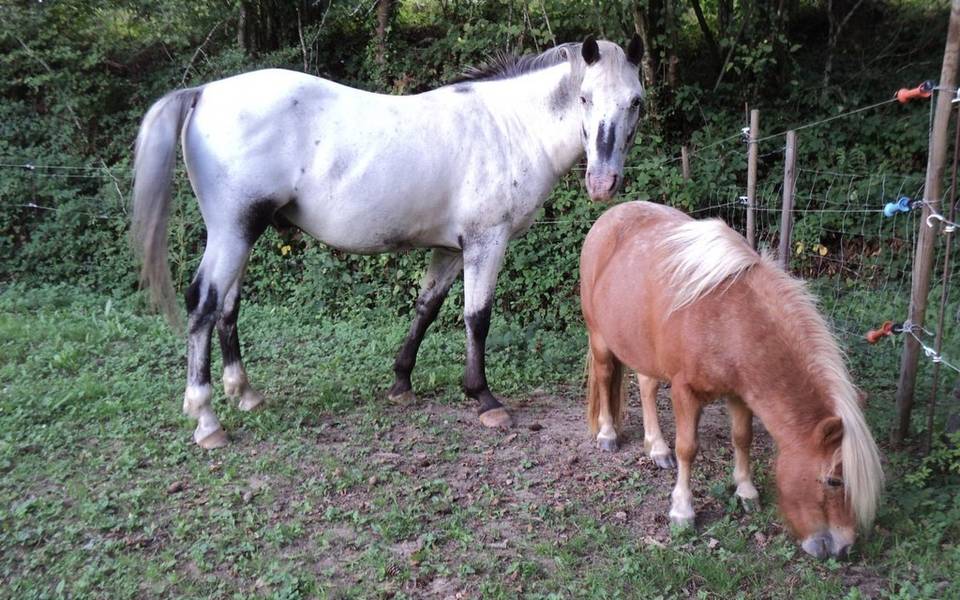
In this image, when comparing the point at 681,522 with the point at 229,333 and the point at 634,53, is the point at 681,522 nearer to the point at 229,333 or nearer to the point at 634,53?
the point at 634,53

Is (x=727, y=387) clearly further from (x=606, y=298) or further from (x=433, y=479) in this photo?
(x=433, y=479)

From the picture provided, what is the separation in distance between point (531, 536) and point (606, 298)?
1.24m

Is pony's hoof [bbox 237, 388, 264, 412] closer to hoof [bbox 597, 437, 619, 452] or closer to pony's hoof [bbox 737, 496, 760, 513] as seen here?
hoof [bbox 597, 437, 619, 452]

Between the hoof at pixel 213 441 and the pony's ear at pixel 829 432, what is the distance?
3.01m

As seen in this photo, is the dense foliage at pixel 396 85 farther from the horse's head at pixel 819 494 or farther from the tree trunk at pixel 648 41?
the horse's head at pixel 819 494

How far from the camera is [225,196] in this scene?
3.71m

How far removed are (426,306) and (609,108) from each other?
1.72 metres

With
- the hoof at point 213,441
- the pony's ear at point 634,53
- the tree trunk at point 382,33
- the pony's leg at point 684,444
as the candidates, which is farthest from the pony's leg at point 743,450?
the tree trunk at point 382,33

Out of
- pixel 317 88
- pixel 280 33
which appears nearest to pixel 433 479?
pixel 317 88

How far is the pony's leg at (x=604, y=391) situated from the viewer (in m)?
3.79

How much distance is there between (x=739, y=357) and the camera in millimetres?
2688

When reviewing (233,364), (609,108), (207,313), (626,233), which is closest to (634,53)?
(609,108)

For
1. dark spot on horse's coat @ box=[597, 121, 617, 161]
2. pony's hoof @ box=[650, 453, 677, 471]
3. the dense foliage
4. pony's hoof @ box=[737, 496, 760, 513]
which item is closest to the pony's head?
pony's hoof @ box=[737, 496, 760, 513]

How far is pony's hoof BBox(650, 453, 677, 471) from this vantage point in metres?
3.59
